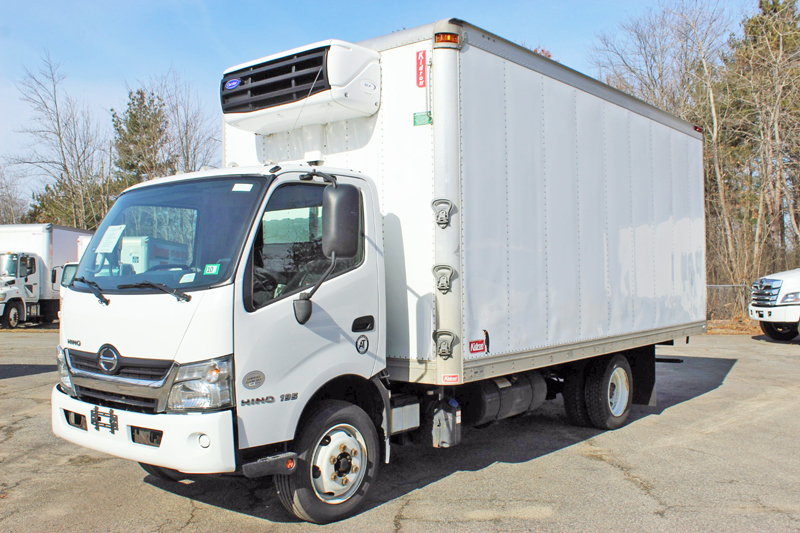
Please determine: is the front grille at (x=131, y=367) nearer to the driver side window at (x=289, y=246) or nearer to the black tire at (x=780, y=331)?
the driver side window at (x=289, y=246)

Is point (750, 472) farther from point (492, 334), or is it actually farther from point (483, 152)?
point (483, 152)

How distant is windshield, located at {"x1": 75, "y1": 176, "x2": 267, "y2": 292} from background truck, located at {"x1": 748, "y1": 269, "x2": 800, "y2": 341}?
54.2 feet

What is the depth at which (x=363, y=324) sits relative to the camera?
4.94 metres

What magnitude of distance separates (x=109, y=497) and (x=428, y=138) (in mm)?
3822

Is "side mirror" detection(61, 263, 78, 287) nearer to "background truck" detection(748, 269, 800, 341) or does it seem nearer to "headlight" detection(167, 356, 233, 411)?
"headlight" detection(167, 356, 233, 411)

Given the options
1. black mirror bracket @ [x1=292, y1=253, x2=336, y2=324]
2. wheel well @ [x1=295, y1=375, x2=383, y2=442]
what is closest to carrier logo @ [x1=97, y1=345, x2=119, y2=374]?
black mirror bracket @ [x1=292, y1=253, x2=336, y2=324]

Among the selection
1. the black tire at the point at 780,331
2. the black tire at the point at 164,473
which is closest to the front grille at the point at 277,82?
the black tire at the point at 164,473

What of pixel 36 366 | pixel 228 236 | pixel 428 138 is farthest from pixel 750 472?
pixel 36 366

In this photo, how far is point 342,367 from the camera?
187 inches

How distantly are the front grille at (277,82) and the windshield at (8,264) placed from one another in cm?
1937

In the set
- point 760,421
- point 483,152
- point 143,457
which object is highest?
point 483,152

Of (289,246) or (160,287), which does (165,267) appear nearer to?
(160,287)

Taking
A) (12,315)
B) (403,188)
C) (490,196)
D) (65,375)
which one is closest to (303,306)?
(403,188)

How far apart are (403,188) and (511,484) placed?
2.73m
